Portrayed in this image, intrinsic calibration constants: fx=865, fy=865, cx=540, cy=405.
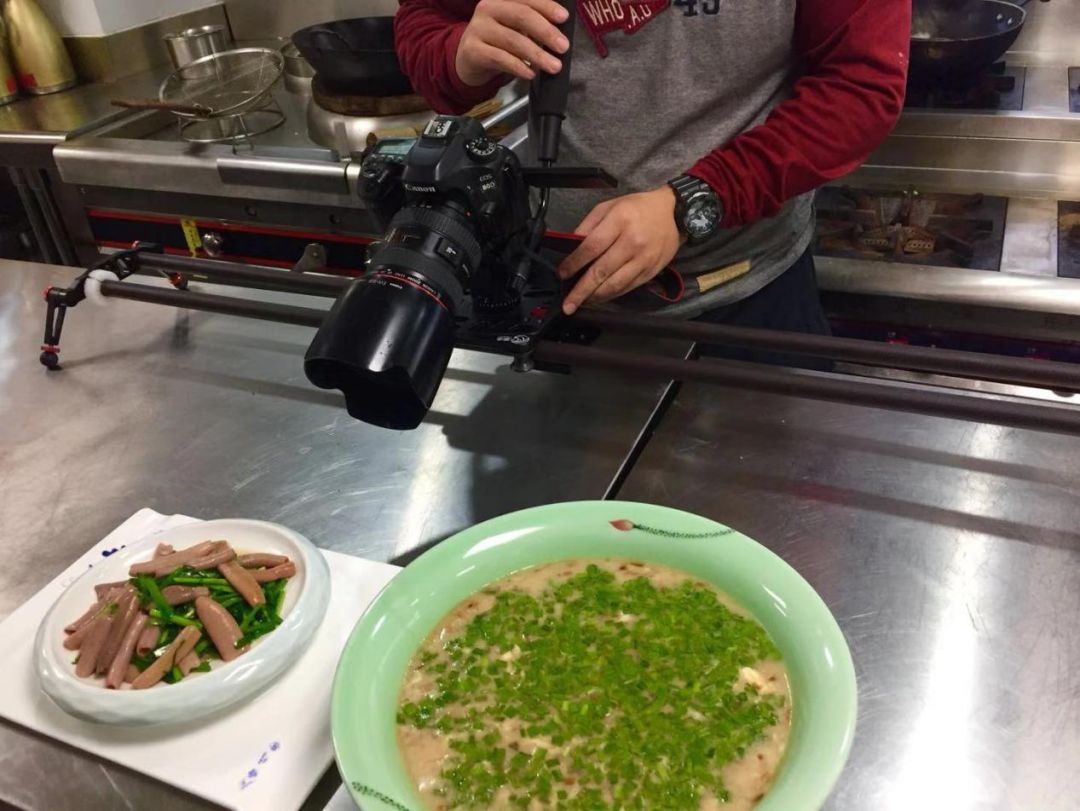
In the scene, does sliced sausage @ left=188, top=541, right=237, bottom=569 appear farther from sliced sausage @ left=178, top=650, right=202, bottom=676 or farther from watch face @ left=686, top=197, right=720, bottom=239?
watch face @ left=686, top=197, right=720, bottom=239

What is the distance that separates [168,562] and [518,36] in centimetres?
59

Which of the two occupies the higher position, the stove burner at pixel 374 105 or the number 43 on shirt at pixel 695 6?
the number 43 on shirt at pixel 695 6

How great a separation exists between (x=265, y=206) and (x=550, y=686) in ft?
4.23

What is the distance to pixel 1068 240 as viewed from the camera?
1348 millimetres

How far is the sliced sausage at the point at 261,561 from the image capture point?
0.71 meters

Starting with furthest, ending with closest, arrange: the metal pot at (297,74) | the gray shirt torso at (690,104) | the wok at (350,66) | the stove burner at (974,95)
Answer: the metal pot at (297,74)
the wok at (350,66)
the stove burner at (974,95)
the gray shirt torso at (690,104)

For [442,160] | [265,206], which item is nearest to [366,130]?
[265,206]

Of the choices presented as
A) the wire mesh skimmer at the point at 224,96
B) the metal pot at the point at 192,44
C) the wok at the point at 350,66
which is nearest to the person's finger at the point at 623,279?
the wok at the point at 350,66

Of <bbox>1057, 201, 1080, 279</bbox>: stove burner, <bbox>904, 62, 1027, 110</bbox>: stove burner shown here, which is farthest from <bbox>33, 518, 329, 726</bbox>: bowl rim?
<bbox>904, 62, 1027, 110</bbox>: stove burner

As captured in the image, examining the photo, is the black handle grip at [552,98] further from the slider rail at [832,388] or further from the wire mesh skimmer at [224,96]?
the wire mesh skimmer at [224,96]

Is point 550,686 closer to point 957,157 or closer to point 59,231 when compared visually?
point 957,157

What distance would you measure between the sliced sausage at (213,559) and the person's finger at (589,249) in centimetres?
40

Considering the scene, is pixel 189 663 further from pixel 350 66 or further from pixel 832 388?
pixel 350 66

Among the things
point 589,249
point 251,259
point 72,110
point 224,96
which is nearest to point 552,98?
point 589,249
